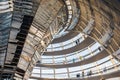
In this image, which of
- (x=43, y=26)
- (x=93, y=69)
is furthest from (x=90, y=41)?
(x=43, y=26)

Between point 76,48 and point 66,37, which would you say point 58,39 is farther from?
point 76,48

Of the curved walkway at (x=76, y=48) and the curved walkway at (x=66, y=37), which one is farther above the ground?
the curved walkway at (x=66, y=37)

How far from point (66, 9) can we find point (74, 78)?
419 inches

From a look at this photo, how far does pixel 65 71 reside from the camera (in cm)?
3228

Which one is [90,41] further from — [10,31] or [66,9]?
[10,31]

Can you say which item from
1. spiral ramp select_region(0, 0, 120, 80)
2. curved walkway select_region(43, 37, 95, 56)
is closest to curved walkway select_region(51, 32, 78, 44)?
spiral ramp select_region(0, 0, 120, 80)

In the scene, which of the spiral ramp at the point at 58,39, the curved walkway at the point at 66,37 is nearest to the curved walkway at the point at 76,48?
the spiral ramp at the point at 58,39

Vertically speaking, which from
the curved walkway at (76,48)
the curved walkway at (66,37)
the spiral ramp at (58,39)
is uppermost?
the curved walkway at (66,37)

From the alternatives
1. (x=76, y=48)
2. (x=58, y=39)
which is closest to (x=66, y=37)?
(x=58, y=39)

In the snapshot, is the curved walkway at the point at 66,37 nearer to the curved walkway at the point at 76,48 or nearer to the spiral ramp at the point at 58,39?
the spiral ramp at the point at 58,39

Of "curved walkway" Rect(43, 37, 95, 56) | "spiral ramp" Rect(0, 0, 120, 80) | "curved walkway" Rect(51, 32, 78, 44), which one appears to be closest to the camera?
"spiral ramp" Rect(0, 0, 120, 80)

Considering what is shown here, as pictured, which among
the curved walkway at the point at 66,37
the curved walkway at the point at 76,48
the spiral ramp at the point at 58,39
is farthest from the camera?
the curved walkway at the point at 66,37

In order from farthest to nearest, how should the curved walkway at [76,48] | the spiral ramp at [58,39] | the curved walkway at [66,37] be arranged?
the curved walkway at [66,37], the curved walkway at [76,48], the spiral ramp at [58,39]

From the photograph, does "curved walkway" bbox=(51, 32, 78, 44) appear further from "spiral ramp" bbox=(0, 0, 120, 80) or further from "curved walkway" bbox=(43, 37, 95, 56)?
"curved walkway" bbox=(43, 37, 95, 56)
